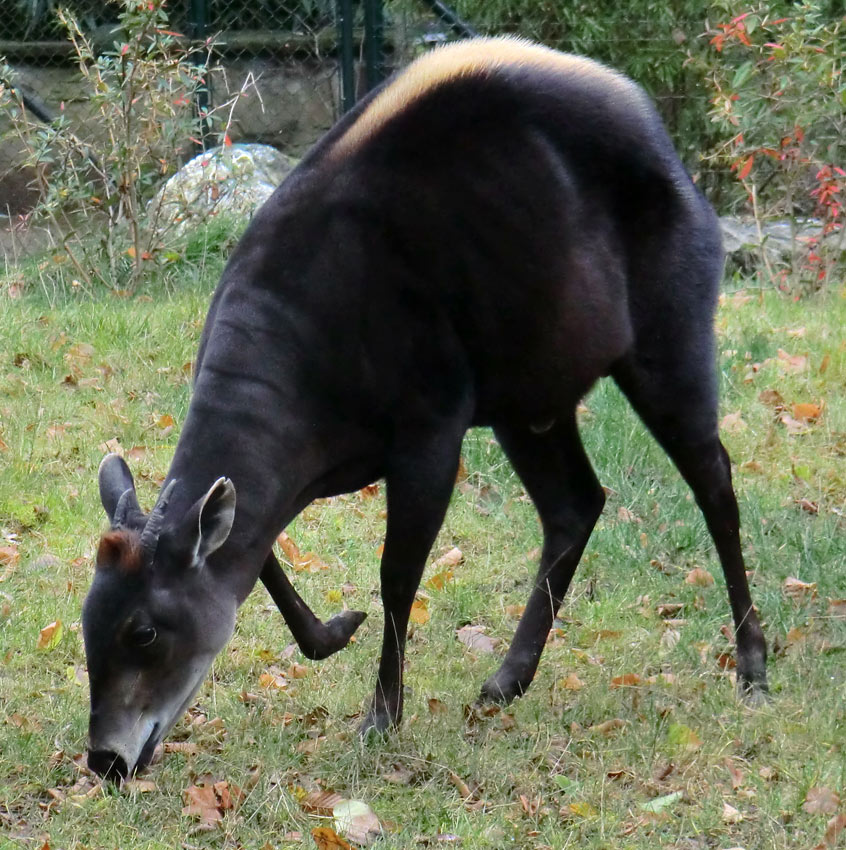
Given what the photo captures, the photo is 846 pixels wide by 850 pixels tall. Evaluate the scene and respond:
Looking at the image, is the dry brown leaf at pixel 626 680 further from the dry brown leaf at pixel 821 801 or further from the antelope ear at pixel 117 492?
the antelope ear at pixel 117 492

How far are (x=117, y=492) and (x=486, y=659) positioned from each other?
1537mm

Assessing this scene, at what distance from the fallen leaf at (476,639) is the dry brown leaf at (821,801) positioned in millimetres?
1414

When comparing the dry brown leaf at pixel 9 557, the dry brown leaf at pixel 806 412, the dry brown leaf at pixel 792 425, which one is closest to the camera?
the dry brown leaf at pixel 9 557

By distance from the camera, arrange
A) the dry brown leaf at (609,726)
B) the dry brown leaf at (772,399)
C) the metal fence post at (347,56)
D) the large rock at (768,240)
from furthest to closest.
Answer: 1. the metal fence post at (347,56)
2. the large rock at (768,240)
3. the dry brown leaf at (772,399)
4. the dry brown leaf at (609,726)

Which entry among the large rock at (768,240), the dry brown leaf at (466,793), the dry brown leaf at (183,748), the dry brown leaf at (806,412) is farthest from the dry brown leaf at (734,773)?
the large rock at (768,240)

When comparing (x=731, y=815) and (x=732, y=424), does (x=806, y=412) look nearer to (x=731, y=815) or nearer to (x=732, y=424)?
(x=732, y=424)

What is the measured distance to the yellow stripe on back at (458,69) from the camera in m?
3.91

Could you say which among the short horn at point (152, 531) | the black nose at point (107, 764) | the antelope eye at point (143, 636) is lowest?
the black nose at point (107, 764)

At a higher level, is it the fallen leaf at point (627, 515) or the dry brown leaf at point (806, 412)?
the fallen leaf at point (627, 515)

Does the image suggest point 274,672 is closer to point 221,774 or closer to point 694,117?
point 221,774

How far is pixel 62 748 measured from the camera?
3.73 m

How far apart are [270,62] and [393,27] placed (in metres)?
2.03

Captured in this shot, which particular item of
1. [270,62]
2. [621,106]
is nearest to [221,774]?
[621,106]

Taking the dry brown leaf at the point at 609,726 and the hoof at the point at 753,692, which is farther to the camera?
the hoof at the point at 753,692
